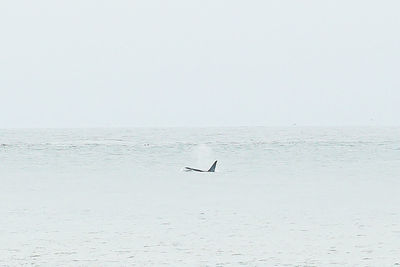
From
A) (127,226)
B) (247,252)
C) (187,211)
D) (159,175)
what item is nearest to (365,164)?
(159,175)

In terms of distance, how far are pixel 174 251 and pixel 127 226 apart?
4.86m

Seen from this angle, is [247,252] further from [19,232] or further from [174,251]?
[19,232]

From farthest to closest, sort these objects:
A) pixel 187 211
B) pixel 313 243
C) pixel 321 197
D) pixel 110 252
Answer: pixel 321 197 < pixel 187 211 < pixel 313 243 < pixel 110 252

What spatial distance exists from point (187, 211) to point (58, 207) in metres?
4.73

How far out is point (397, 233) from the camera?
2092 centimetres

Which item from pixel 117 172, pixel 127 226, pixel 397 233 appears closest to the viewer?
pixel 397 233

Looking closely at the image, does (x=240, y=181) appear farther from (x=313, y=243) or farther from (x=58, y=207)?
(x=313, y=243)

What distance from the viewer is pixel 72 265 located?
54.6ft

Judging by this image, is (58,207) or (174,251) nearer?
(174,251)

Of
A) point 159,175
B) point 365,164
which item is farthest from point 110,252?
Answer: point 365,164

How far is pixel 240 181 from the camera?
42.5 meters

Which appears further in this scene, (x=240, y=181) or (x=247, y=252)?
(x=240, y=181)

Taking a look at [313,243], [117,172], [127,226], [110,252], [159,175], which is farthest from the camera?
[117,172]

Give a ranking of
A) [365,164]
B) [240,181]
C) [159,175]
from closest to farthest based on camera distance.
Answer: [240,181]
[159,175]
[365,164]
